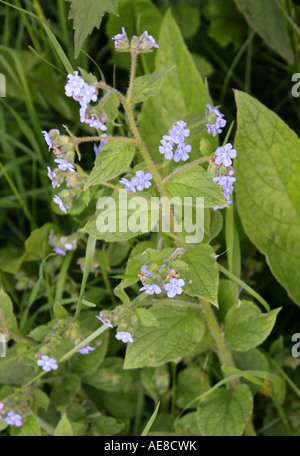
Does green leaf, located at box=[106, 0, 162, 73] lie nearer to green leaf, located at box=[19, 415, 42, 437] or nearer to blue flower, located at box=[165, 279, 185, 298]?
blue flower, located at box=[165, 279, 185, 298]

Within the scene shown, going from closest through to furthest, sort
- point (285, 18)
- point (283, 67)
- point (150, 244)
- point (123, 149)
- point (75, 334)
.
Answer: point (123, 149), point (75, 334), point (150, 244), point (285, 18), point (283, 67)

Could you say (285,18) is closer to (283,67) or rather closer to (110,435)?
(283,67)

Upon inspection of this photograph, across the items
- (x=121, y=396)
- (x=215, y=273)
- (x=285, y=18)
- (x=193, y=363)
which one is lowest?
(x=121, y=396)

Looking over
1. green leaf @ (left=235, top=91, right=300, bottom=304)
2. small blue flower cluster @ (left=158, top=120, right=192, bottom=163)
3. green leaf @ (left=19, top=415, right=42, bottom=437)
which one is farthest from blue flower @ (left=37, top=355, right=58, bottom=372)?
green leaf @ (left=235, top=91, right=300, bottom=304)

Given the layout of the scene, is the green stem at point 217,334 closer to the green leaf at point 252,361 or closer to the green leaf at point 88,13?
the green leaf at point 252,361

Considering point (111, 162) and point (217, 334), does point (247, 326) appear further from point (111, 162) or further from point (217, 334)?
point (111, 162)

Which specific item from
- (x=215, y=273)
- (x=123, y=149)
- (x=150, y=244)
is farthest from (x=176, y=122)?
(x=150, y=244)

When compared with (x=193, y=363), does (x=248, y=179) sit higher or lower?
higher
